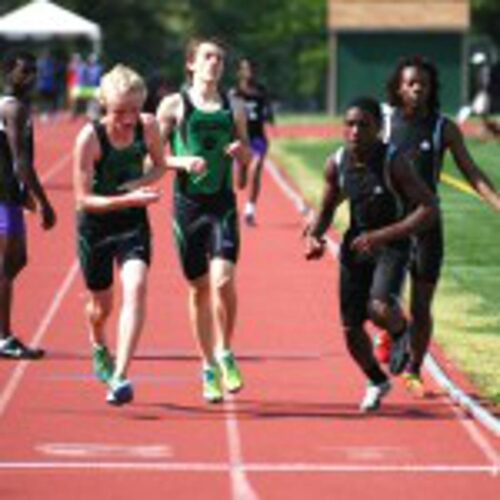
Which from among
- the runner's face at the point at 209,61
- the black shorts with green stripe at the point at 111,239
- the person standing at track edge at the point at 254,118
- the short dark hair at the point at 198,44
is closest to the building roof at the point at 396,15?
the person standing at track edge at the point at 254,118

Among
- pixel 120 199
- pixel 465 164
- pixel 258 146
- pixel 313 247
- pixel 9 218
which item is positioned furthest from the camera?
pixel 258 146

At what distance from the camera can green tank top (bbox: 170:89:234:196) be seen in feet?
42.1

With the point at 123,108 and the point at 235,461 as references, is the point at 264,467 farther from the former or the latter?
the point at 123,108

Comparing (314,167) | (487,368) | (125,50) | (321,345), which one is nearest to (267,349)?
(321,345)

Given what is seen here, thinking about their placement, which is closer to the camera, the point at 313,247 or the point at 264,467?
the point at 264,467

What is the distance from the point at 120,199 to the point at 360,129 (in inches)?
52.8

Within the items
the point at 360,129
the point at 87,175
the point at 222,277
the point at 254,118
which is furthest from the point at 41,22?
the point at 360,129

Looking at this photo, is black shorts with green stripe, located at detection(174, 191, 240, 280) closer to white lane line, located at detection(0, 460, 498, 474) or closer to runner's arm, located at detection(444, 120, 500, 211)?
runner's arm, located at detection(444, 120, 500, 211)

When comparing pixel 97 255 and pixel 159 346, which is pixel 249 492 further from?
pixel 159 346

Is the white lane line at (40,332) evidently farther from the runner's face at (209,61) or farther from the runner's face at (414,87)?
the runner's face at (414,87)

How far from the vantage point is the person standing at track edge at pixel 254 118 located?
2614cm

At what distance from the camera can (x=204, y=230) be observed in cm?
1284

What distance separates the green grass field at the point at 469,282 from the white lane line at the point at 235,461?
61.0 inches

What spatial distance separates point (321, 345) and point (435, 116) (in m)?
3.08
